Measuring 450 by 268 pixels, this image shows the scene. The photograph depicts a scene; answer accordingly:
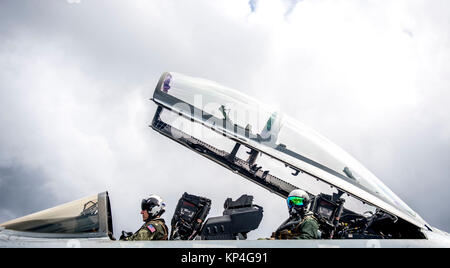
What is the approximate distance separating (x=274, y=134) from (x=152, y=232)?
1.95m

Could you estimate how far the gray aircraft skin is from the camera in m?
4.14

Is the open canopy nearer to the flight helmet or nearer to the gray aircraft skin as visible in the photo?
the gray aircraft skin

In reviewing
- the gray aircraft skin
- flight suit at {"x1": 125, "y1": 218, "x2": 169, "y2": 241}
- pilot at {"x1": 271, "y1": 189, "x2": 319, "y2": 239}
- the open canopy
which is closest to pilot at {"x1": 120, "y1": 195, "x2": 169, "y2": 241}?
flight suit at {"x1": 125, "y1": 218, "x2": 169, "y2": 241}

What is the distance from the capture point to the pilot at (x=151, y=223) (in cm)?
473

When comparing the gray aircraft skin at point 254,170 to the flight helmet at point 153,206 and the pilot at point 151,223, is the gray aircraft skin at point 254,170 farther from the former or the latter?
the flight helmet at point 153,206

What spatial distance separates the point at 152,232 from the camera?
4750 mm

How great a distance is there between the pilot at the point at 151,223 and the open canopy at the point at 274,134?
125 cm

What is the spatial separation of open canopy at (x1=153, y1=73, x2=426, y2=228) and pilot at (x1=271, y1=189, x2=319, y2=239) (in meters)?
0.34

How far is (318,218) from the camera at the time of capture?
4832mm

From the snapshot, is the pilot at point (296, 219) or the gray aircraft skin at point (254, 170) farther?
the pilot at point (296, 219)

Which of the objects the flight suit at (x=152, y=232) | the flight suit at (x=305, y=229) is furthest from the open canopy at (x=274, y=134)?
the flight suit at (x=152, y=232)

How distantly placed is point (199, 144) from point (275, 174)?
1145 mm

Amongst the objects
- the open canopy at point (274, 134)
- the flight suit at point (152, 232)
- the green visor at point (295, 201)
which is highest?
the open canopy at point (274, 134)
